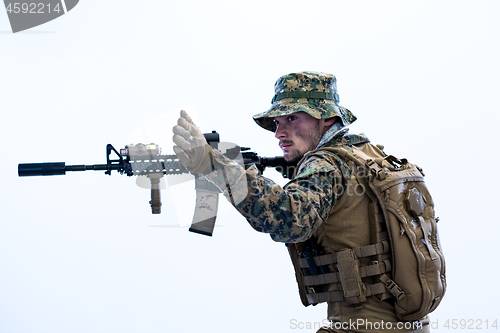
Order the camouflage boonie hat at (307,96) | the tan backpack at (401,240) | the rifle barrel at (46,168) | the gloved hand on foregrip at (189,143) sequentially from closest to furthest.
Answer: the gloved hand on foregrip at (189,143), the tan backpack at (401,240), the camouflage boonie hat at (307,96), the rifle barrel at (46,168)

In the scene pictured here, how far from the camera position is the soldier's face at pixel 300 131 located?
1.75 metres

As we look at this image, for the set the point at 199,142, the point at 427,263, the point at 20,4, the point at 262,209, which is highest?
the point at 20,4

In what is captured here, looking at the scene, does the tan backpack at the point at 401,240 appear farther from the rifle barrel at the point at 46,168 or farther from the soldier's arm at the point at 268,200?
the rifle barrel at the point at 46,168

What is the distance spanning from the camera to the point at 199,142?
41.4 inches

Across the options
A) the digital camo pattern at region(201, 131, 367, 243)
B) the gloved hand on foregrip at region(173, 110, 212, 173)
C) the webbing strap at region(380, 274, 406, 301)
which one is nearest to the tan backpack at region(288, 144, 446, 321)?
the webbing strap at region(380, 274, 406, 301)

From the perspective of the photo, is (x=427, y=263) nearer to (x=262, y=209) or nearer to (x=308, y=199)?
(x=308, y=199)

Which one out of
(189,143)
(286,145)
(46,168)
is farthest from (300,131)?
(46,168)

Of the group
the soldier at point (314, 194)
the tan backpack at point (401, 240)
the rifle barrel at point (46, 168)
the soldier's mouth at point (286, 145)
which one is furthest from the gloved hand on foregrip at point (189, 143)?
the rifle barrel at point (46, 168)

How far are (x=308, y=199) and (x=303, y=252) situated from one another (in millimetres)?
401

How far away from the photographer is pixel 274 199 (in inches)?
44.8

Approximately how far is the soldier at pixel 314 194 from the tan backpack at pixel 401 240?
0.03 m

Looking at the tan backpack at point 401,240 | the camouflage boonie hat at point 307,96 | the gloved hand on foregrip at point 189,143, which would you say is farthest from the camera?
the camouflage boonie hat at point 307,96

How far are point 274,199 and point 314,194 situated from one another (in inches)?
7.7

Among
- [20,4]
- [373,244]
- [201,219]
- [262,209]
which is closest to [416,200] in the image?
[373,244]
